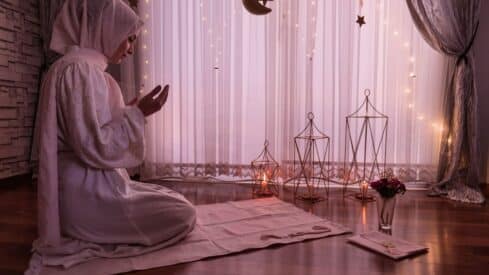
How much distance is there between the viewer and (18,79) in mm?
3230

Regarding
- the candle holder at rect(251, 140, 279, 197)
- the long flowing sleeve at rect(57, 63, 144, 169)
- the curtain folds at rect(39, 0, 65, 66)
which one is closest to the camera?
the long flowing sleeve at rect(57, 63, 144, 169)

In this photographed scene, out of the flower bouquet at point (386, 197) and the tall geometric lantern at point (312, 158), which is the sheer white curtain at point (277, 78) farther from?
the flower bouquet at point (386, 197)

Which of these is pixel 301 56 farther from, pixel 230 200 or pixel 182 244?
pixel 182 244

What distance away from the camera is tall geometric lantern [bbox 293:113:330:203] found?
2928 mm

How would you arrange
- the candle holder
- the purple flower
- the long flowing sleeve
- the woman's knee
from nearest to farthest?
1. the long flowing sleeve
2. the woman's knee
3. the purple flower
4. the candle holder

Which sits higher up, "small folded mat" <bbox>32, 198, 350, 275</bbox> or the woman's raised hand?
the woman's raised hand

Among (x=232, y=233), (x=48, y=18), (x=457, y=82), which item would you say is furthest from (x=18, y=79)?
(x=457, y=82)

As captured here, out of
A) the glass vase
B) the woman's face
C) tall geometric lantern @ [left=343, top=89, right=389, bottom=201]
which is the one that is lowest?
the glass vase

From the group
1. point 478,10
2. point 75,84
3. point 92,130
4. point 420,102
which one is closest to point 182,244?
point 92,130

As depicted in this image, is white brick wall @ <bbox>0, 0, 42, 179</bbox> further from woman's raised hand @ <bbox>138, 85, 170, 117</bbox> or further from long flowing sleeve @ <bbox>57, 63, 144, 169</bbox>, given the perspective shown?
woman's raised hand @ <bbox>138, 85, 170, 117</bbox>

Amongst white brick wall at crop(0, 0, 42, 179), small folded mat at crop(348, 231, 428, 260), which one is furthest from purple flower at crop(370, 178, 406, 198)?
white brick wall at crop(0, 0, 42, 179)

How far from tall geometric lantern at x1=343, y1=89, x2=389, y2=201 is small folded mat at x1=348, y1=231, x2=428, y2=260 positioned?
104 cm

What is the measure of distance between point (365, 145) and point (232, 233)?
4.79 ft

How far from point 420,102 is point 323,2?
1074 millimetres
